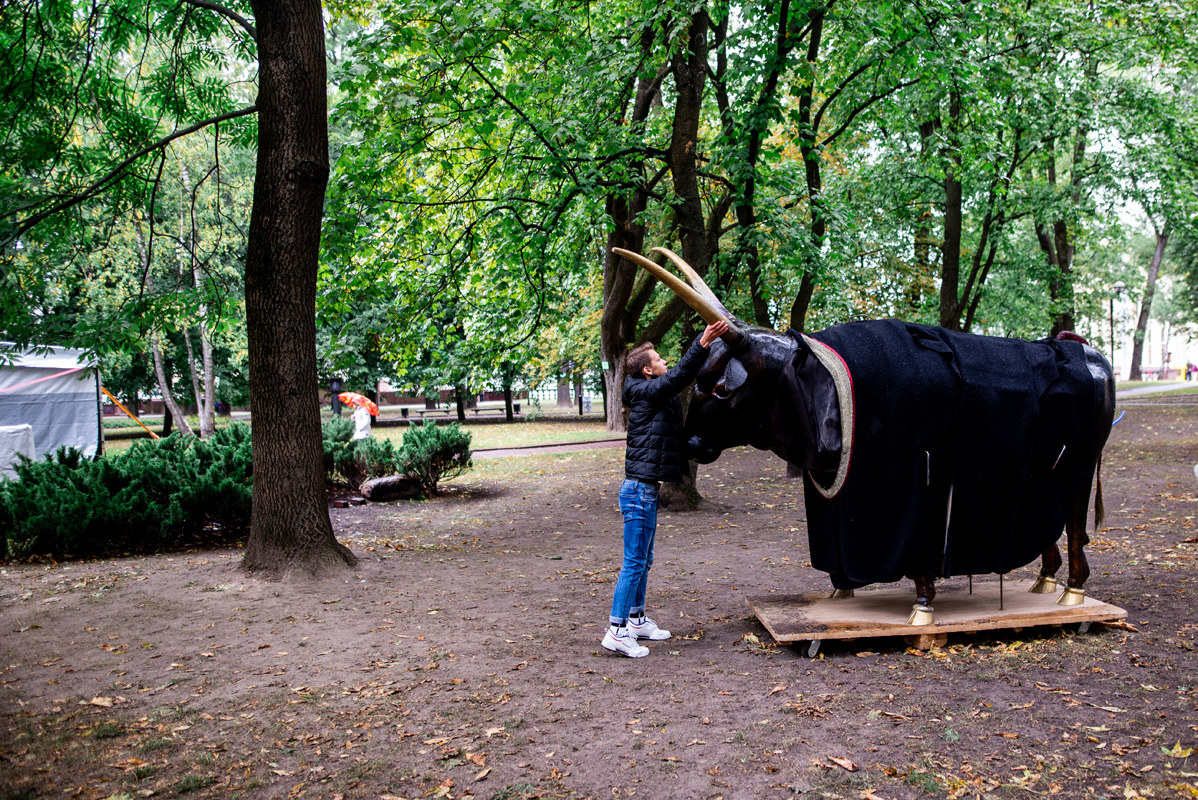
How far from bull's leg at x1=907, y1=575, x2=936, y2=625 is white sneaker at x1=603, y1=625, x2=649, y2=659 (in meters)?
1.81

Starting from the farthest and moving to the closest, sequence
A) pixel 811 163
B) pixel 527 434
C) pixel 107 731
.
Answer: pixel 527 434
pixel 811 163
pixel 107 731

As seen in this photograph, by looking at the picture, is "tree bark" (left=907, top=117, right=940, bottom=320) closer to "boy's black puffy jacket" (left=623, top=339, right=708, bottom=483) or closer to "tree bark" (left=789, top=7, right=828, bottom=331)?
"tree bark" (left=789, top=7, right=828, bottom=331)

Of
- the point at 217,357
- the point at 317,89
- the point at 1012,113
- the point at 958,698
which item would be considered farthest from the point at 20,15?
the point at 217,357

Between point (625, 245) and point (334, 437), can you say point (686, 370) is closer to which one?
point (625, 245)

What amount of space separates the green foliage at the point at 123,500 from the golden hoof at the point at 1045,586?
8546 mm

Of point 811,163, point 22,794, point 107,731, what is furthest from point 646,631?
point 811,163

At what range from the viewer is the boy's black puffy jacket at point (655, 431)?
507 cm

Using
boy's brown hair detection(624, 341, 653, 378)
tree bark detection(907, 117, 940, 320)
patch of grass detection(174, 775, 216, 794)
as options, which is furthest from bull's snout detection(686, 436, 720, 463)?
tree bark detection(907, 117, 940, 320)

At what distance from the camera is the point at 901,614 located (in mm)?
5199

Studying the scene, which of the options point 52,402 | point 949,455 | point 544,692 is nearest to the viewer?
point 544,692

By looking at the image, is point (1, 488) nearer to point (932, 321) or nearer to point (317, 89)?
point (317, 89)

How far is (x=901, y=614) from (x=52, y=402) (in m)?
17.1

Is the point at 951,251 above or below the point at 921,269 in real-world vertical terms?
below

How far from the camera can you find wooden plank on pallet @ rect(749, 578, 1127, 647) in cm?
494
